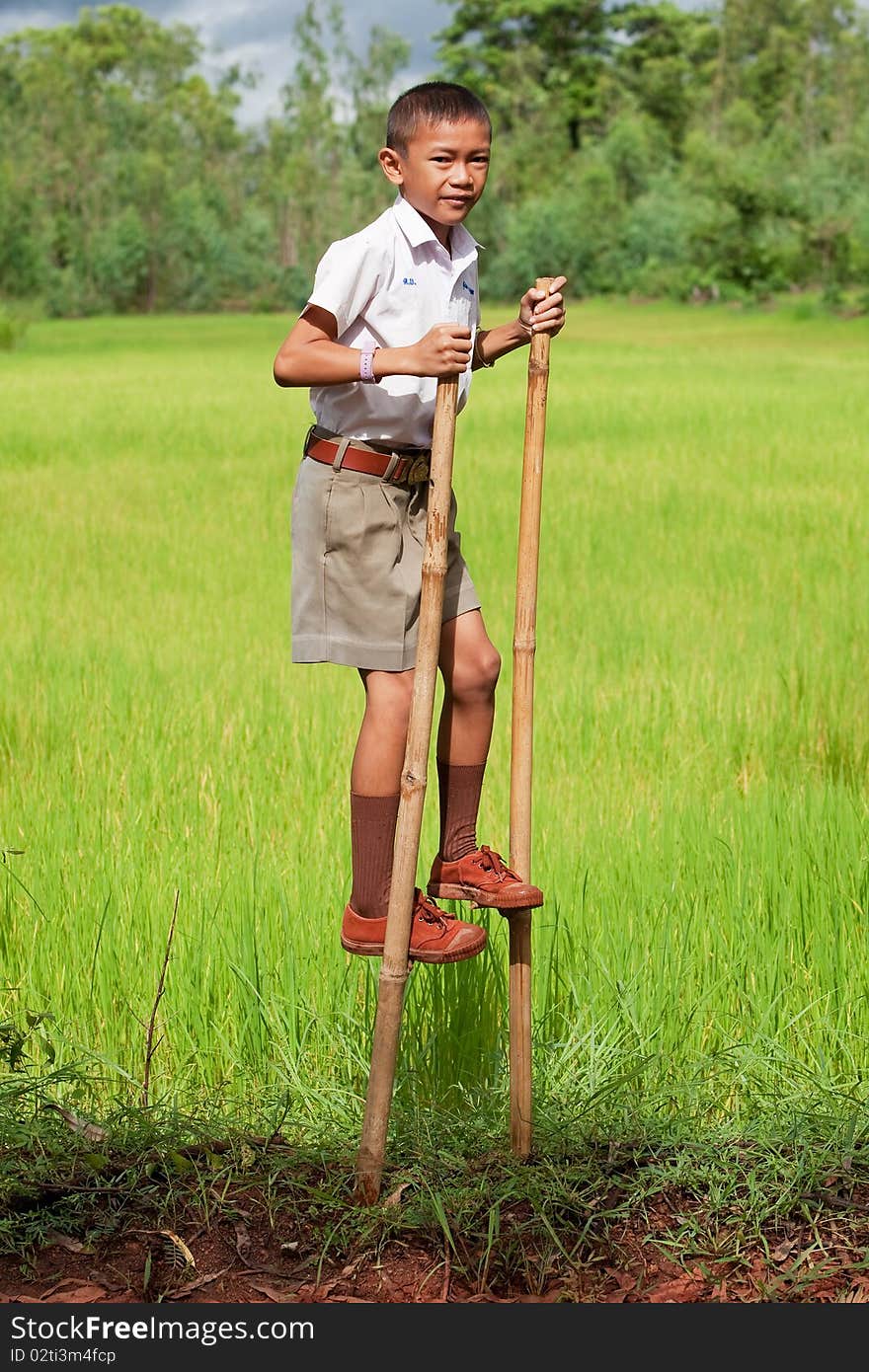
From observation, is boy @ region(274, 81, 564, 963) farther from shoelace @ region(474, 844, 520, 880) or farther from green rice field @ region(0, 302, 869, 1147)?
green rice field @ region(0, 302, 869, 1147)

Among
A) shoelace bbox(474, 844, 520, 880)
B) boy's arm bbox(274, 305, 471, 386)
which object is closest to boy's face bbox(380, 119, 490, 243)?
boy's arm bbox(274, 305, 471, 386)

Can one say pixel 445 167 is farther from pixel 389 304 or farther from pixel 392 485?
pixel 392 485

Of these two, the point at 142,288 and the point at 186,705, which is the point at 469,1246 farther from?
the point at 142,288

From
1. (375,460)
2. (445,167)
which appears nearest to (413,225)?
(445,167)

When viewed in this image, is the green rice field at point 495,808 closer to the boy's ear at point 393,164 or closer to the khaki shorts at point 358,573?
the khaki shorts at point 358,573

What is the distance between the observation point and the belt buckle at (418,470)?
2967mm

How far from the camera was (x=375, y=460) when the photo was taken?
115 inches

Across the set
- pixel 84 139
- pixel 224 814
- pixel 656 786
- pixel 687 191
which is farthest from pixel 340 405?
pixel 84 139

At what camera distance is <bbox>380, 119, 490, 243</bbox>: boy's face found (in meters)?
2.80

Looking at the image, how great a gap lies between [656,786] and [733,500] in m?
6.06

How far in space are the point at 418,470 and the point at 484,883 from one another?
30.0 inches

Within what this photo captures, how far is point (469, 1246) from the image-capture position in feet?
9.21

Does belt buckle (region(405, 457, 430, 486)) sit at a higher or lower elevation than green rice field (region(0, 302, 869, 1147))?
higher

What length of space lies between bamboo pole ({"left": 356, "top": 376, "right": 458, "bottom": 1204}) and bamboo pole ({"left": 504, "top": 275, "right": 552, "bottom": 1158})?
179 mm
